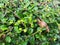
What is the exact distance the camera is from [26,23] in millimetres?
2178

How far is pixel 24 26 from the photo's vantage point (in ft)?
7.12

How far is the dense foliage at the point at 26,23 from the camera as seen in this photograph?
212 centimetres

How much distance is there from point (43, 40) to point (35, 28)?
0.17 metres

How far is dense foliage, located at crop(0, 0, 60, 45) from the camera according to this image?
6.95ft

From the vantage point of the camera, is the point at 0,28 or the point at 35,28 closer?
the point at 0,28

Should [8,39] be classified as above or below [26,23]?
below

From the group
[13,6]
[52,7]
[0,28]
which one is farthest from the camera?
[52,7]

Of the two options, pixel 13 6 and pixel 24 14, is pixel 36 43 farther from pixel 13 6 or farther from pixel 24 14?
pixel 13 6

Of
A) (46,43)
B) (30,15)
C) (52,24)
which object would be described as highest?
(30,15)

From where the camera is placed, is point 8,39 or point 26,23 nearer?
point 8,39

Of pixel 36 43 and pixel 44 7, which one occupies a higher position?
pixel 44 7

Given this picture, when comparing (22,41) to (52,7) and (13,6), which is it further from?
(52,7)

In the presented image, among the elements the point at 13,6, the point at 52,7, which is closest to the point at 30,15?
the point at 13,6

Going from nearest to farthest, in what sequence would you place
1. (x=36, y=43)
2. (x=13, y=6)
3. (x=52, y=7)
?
(x=36, y=43) < (x=13, y=6) < (x=52, y=7)
